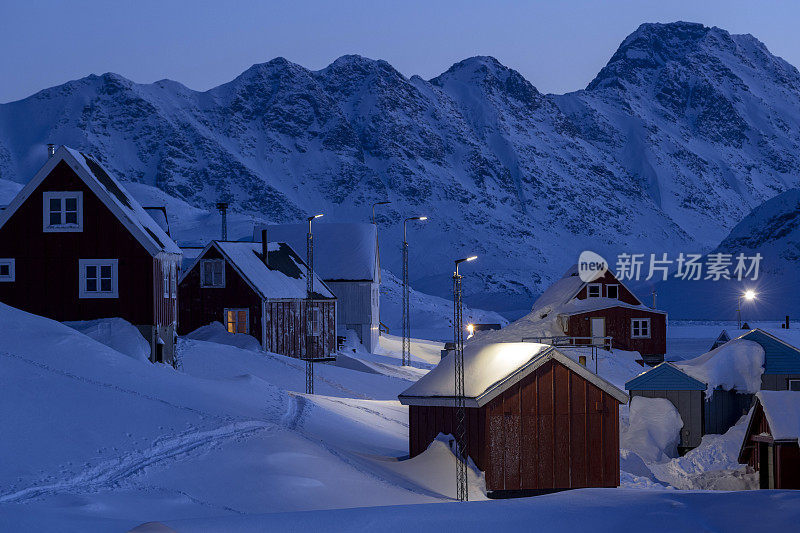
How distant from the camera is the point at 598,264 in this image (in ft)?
249

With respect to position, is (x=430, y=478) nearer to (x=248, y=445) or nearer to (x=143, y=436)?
(x=248, y=445)

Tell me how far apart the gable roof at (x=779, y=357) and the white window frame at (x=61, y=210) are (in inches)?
1200

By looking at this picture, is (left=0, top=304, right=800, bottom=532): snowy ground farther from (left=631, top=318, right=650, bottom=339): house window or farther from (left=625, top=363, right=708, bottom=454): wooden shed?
(left=631, top=318, right=650, bottom=339): house window

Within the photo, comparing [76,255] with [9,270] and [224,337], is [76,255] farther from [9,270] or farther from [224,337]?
[224,337]

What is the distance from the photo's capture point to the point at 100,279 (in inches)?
1537

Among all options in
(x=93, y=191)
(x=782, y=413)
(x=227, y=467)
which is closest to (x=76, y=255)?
(x=93, y=191)

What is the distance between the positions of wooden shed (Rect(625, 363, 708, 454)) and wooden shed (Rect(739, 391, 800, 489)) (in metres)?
13.5

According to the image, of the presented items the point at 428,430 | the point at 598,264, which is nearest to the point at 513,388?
the point at 428,430

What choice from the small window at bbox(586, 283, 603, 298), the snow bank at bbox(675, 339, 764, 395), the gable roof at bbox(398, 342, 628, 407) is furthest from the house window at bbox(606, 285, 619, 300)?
the gable roof at bbox(398, 342, 628, 407)

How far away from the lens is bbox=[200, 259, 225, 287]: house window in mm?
56500

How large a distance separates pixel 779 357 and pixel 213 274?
29451 mm

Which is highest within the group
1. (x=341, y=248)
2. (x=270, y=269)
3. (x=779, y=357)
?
(x=341, y=248)

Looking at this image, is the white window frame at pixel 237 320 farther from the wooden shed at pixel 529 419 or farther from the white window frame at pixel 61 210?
the wooden shed at pixel 529 419

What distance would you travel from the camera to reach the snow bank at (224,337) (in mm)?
54781
